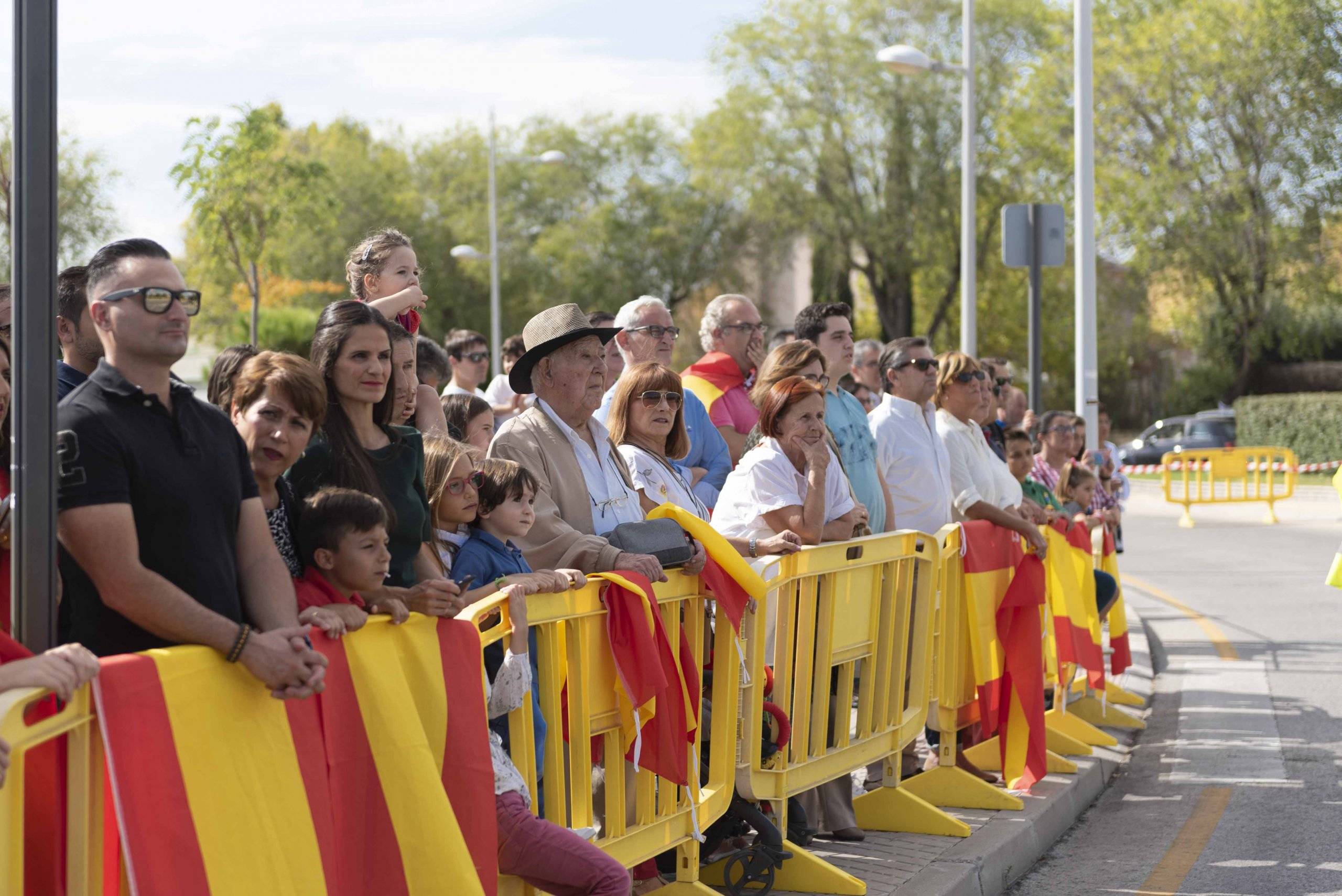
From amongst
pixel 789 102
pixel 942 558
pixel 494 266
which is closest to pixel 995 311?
pixel 789 102

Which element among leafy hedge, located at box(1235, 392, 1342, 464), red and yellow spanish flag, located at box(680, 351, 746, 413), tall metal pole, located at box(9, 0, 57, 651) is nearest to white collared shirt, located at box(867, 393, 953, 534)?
red and yellow spanish flag, located at box(680, 351, 746, 413)

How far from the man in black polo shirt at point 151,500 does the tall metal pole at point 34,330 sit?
146 millimetres

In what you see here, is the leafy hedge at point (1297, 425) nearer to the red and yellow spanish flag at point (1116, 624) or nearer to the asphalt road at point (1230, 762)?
the asphalt road at point (1230, 762)

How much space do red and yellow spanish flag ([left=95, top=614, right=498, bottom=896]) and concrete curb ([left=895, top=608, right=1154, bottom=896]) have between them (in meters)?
2.28

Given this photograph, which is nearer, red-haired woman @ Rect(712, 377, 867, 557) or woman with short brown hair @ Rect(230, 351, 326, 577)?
woman with short brown hair @ Rect(230, 351, 326, 577)

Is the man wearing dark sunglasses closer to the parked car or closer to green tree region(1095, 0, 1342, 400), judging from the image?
the parked car

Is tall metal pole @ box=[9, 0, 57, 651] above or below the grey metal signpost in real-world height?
below

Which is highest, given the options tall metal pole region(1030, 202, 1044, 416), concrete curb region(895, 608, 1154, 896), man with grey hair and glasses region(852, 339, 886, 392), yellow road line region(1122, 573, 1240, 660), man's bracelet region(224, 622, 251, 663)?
tall metal pole region(1030, 202, 1044, 416)

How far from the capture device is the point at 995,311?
4922cm

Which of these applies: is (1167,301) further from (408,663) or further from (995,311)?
(408,663)

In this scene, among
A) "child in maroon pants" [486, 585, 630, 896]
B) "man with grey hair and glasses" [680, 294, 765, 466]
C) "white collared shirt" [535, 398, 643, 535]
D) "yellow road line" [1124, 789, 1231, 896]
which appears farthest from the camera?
"man with grey hair and glasses" [680, 294, 765, 466]

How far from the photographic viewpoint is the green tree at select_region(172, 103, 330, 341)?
732 inches

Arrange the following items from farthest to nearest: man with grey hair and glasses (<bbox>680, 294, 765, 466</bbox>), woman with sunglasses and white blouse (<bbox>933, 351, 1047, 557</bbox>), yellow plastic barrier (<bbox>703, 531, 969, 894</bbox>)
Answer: man with grey hair and glasses (<bbox>680, 294, 765, 466</bbox>) < woman with sunglasses and white blouse (<bbox>933, 351, 1047, 557</bbox>) < yellow plastic barrier (<bbox>703, 531, 969, 894</bbox>)

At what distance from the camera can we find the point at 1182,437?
41344mm
